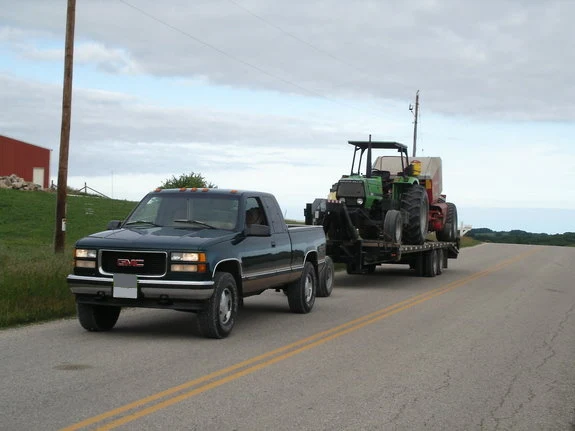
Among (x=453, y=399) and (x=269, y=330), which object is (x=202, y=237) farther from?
(x=453, y=399)

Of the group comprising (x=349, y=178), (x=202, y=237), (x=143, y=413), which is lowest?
(x=143, y=413)

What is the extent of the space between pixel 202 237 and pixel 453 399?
4397mm

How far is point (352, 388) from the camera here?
814 cm

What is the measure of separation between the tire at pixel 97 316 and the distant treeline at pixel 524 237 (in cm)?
5118

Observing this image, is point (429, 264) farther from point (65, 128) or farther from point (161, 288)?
point (161, 288)

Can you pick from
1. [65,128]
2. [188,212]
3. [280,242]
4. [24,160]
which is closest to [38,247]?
[65,128]

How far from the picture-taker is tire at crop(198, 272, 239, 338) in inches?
424

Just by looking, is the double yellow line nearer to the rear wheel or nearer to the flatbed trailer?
the rear wheel

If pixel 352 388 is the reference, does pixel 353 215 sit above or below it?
above

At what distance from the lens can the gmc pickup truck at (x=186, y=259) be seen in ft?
34.7

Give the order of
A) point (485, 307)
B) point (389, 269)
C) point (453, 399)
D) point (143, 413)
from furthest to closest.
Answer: point (389, 269) → point (485, 307) → point (453, 399) → point (143, 413)

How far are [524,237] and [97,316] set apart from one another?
61741mm

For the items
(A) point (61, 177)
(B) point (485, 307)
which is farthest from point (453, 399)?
(A) point (61, 177)

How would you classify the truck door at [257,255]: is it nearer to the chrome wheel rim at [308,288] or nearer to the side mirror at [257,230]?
the side mirror at [257,230]
